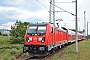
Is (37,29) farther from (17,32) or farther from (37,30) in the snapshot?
(17,32)

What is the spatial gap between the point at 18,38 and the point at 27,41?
30.1m

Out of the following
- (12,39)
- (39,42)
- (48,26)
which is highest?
(48,26)

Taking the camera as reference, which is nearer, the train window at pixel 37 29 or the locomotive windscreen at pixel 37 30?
the locomotive windscreen at pixel 37 30

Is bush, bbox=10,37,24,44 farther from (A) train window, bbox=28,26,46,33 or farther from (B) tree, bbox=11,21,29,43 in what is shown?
(A) train window, bbox=28,26,46,33

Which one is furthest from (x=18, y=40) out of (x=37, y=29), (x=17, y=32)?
(x=37, y=29)

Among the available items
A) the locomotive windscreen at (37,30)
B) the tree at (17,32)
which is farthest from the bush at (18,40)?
the locomotive windscreen at (37,30)

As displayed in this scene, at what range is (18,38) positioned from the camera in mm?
45625

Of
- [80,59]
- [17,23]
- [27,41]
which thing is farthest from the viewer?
[17,23]

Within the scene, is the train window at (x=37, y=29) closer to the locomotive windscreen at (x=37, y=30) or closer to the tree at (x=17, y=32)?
the locomotive windscreen at (x=37, y=30)

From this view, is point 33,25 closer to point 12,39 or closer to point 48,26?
point 48,26

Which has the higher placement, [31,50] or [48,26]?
[48,26]

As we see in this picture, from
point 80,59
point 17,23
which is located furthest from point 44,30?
point 17,23

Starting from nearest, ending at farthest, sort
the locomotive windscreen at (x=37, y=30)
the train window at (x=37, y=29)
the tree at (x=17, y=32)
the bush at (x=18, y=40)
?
the locomotive windscreen at (x=37, y=30) < the train window at (x=37, y=29) < the bush at (x=18, y=40) < the tree at (x=17, y=32)

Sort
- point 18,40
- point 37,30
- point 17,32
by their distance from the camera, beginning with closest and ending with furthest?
point 37,30 < point 18,40 < point 17,32
